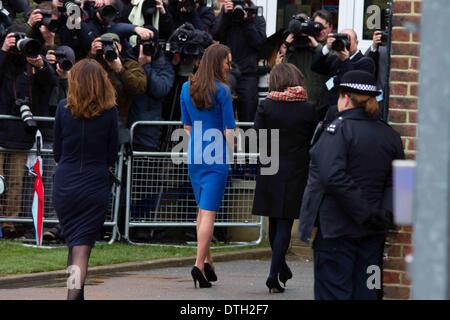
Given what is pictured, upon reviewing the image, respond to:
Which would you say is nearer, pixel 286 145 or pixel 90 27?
pixel 286 145

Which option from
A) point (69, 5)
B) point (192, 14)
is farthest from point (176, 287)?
point (192, 14)

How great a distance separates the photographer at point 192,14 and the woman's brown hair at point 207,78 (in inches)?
125

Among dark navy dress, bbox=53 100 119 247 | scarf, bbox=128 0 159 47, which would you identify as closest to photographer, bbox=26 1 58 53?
scarf, bbox=128 0 159 47

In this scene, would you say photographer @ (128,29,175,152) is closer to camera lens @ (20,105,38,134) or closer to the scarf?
the scarf

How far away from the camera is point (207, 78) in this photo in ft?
30.5

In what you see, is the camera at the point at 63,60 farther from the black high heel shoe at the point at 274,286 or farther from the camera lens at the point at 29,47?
the black high heel shoe at the point at 274,286

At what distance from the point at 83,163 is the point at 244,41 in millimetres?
4872

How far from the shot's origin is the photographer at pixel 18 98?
36.4ft

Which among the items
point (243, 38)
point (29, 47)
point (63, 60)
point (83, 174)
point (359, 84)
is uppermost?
point (243, 38)

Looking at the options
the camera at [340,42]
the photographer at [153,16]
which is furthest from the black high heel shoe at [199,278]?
the photographer at [153,16]

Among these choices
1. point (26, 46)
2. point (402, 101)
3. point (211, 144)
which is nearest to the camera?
point (402, 101)

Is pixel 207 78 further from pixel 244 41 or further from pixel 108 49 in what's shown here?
pixel 244 41

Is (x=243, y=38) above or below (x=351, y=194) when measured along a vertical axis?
above
